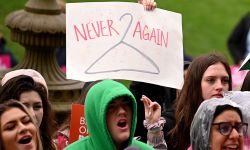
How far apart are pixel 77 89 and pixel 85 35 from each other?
2010 millimetres

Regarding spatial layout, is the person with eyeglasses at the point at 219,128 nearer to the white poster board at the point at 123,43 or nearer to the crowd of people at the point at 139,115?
the crowd of people at the point at 139,115

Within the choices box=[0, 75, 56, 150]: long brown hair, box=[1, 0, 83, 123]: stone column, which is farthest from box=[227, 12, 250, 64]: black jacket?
box=[0, 75, 56, 150]: long brown hair

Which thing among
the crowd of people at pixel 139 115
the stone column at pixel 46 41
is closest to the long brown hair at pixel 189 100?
the crowd of people at pixel 139 115

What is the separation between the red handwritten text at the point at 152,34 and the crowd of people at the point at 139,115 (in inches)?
6.2

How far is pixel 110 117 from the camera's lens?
7.39 meters

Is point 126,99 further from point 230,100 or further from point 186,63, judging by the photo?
point 186,63

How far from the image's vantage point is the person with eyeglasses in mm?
7273

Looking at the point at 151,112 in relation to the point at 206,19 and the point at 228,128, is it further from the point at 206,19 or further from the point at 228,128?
the point at 206,19

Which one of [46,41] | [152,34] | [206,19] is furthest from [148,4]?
[206,19]

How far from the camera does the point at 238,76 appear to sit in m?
11.6

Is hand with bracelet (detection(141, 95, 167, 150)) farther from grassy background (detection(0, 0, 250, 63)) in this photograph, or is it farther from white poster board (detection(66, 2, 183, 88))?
grassy background (detection(0, 0, 250, 63))

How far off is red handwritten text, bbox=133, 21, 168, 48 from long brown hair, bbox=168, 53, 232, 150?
32 cm

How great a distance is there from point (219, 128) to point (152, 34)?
1745 millimetres

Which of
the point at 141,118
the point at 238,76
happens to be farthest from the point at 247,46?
the point at 141,118
